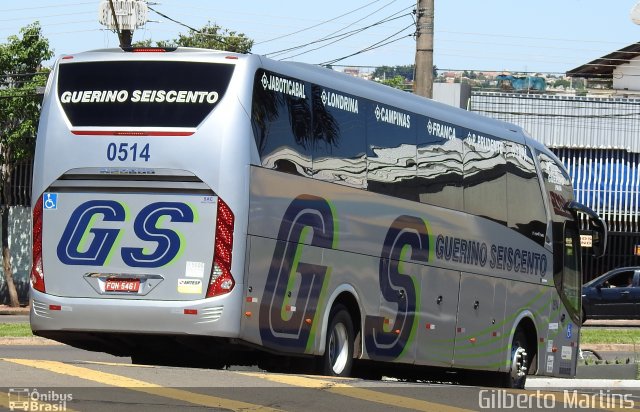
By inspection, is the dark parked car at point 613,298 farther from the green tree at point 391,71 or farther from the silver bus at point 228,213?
the silver bus at point 228,213

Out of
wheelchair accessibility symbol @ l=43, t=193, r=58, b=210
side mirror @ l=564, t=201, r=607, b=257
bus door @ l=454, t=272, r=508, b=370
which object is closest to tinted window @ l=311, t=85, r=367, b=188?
wheelchair accessibility symbol @ l=43, t=193, r=58, b=210

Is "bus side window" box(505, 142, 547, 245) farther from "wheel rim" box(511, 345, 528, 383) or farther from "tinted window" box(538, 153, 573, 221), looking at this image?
"wheel rim" box(511, 345, 528, 383)

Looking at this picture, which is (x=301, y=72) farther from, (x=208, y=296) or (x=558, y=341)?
(x=558, y=341)

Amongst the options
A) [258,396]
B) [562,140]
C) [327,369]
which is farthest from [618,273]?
[258,396]

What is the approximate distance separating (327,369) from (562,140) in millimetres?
30103

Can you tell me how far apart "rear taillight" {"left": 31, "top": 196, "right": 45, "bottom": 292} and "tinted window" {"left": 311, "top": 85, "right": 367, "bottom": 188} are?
294 centimetres

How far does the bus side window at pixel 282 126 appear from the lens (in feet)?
42.3

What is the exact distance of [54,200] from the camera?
13.0 metres

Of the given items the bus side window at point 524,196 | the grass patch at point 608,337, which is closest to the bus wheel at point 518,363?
the bus side window at point 524,196

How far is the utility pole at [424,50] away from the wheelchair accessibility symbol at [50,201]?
10837mm

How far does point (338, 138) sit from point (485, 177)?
4298mm

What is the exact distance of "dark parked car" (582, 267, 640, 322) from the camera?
121ft

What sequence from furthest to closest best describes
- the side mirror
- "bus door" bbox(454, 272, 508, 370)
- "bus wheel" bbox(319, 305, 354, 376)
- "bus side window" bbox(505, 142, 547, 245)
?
the side mirror → "bus side window" bbox(505, 142, 547, 245) → "bus door" bbox(454, 272, 508, 370) → "bus wheel" bbox(319, 305, 354, 376)

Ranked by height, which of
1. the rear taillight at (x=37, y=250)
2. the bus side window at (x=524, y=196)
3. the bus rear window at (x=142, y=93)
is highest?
the bus rear window at (x=142, y=93)
